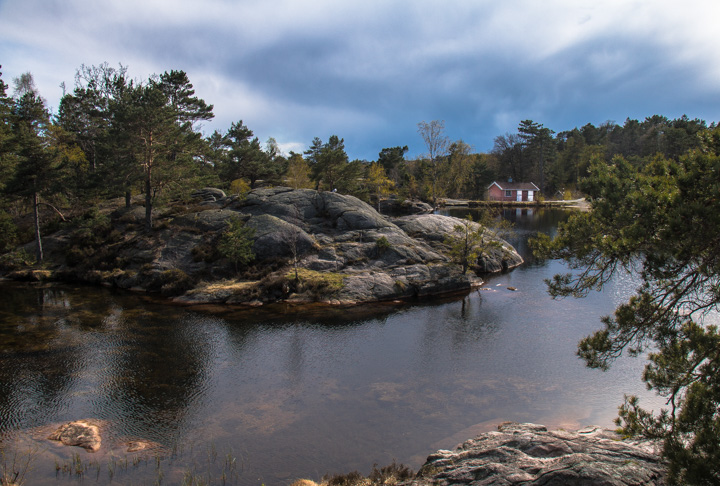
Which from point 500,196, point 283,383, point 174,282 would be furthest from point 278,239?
point 500,196

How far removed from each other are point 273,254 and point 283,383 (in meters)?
21.7

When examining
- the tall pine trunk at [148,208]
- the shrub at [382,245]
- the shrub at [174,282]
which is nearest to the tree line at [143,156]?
the tall pine trunk at [148,208]

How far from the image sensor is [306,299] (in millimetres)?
35469

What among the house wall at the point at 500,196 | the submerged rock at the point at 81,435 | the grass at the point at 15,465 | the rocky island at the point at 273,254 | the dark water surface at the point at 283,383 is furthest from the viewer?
the house wall at the point at 500,196

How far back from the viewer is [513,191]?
12281cm

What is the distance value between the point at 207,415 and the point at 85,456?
4.49m

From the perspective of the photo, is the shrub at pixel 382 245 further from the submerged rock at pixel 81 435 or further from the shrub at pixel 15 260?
the shrub at pixel 15 260

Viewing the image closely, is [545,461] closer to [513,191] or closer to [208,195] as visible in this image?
[208,195]

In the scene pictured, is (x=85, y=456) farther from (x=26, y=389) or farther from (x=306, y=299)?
(x=306, y=299)

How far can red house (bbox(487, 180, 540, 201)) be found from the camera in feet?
402

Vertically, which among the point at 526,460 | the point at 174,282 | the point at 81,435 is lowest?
the point at 81,435

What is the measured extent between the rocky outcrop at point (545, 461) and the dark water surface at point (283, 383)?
1.94 meters

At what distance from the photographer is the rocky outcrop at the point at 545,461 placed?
1058 cm

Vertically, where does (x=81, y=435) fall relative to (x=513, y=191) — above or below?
below
